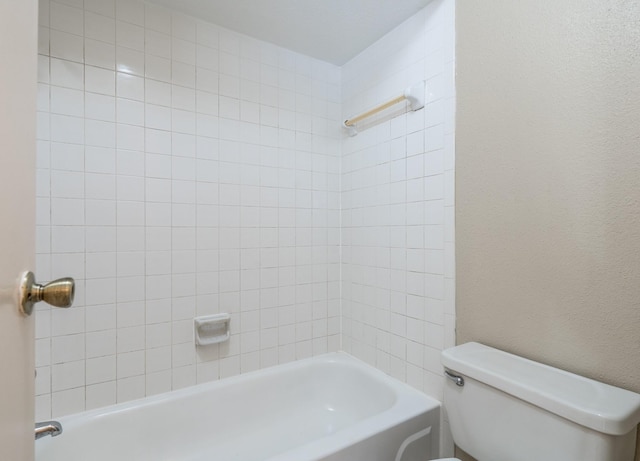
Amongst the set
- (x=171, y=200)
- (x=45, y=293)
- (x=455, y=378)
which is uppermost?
(x=171, y=200)

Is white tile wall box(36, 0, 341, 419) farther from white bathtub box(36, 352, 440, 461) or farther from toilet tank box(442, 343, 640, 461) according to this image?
toilet tank box(442, 343, 640, 461)

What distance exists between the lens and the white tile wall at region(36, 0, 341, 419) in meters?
1.43

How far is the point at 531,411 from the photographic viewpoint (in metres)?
0.99

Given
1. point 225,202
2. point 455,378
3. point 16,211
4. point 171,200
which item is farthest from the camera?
point 225,202

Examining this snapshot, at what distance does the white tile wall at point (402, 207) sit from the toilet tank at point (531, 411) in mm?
318

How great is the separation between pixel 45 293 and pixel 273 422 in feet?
5.35

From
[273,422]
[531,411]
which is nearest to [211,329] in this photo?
[273,422]

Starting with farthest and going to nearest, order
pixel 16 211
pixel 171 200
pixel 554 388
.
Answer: pixel 171 200, pixel 554 388, pixel 16 211

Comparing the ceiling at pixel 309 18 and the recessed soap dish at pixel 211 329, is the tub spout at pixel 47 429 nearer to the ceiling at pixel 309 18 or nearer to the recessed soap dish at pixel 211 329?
the recessed soap dish at pixel 211 329

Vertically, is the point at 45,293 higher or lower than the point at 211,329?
higher

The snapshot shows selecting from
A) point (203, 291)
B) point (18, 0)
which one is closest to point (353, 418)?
point (203, 291)

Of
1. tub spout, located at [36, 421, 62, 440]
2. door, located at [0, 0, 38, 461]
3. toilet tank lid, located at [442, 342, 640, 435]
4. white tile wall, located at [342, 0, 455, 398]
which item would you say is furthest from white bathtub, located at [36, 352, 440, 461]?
door, located at [0, 0, 38, 461]

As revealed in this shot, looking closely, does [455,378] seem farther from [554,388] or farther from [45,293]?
[45,293]

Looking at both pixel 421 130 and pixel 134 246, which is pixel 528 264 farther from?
pixel 134 246
